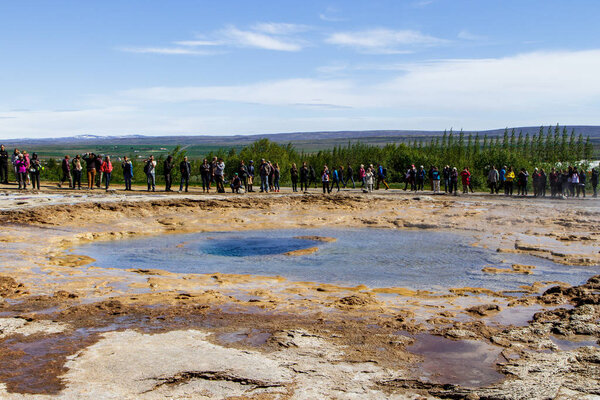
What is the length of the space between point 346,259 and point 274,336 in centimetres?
654

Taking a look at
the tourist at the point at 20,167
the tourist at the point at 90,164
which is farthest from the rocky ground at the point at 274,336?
the tourist at the point at 90,164

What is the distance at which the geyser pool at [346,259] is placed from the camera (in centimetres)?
1222

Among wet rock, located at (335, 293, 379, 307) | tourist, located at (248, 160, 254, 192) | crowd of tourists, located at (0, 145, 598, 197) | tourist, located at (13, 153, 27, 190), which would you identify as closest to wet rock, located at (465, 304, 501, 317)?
wet rock, located at (335, 293, 379, 307)

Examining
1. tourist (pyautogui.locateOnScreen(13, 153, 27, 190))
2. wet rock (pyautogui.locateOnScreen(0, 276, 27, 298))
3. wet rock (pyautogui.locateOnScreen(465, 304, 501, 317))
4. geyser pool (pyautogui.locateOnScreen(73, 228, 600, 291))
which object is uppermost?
tourist (pyautogui.locateOnScreen(13, 153, 27, 190))

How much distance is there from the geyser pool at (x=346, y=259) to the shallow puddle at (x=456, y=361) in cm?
341

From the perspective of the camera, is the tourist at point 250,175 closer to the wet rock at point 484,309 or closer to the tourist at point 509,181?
the tourist at point 509,181

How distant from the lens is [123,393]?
6.07 meters

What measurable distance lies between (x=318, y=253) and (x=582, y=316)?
715 centimetres

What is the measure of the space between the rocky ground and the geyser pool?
0.65 m

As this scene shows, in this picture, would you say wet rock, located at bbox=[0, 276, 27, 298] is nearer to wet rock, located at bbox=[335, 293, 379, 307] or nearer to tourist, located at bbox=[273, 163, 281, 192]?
wet rock, located at bbox=[335, 293, 379, 307]

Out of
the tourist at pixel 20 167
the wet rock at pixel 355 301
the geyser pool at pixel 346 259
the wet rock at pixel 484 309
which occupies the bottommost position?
the geyser pool at pixel 346 259

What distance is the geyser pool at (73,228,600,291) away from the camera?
40.1ft

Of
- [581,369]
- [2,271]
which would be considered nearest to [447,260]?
[581,369]

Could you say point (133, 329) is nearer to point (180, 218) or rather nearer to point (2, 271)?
point (2, 271)
